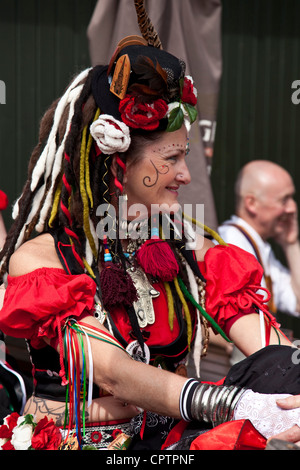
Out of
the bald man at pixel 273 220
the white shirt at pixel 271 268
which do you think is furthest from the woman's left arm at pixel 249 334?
the bald man at pixel 273 220

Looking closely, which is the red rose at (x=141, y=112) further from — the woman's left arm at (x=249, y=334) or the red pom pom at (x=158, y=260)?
the woman's left arm at (x=249, y=334)

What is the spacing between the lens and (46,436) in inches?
82.7

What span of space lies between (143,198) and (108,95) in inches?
14.7

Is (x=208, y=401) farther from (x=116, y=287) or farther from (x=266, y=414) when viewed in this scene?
(x=116, y=287)

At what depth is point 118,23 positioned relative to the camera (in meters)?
3.39

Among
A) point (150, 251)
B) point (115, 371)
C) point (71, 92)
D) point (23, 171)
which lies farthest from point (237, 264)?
point (23, 171)

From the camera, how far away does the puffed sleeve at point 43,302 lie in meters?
1.99

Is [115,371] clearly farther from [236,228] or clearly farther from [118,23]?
[236,228]

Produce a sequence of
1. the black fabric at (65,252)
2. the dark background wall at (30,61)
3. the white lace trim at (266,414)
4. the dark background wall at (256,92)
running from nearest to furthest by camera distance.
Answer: the white lace trim at (266,414)
the black fabric at (65,252)
the dark background wall at (30,61)
the dark background wall at (256,92)

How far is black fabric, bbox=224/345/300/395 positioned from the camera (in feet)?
6.31

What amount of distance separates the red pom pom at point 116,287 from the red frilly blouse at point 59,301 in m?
0.07

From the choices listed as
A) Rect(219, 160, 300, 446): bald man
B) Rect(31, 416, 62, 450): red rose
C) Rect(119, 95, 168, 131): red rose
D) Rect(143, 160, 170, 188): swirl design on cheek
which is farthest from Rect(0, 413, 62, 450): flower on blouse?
Rect(219, 160, 300, 446): bald man

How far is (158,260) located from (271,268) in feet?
7.63

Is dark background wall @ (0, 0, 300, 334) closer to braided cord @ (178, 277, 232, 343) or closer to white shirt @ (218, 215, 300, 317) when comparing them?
white shirt @ (218, 215, 300, 317)
